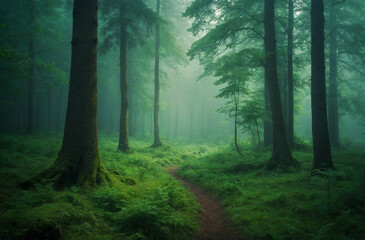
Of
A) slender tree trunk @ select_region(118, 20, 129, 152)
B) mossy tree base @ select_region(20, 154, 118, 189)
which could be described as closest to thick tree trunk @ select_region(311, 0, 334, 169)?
mossy tree base @ select_region(20, 154, 118, 189)

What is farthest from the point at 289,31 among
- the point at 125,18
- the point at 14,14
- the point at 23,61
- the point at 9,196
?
the point at 14,14

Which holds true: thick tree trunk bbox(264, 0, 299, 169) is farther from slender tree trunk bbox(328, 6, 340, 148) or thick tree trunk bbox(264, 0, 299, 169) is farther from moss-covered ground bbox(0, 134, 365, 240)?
slender tree trunk bbox(328, 6, 340, 148)

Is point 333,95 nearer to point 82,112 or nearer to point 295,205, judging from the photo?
point 295,205

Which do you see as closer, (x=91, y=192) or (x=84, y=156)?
(x=91, y=192)

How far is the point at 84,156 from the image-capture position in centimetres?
627

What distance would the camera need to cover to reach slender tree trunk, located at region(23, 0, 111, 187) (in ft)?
20.1

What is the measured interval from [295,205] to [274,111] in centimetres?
518

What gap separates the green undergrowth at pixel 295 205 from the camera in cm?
434

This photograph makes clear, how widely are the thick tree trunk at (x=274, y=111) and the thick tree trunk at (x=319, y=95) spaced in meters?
1.69

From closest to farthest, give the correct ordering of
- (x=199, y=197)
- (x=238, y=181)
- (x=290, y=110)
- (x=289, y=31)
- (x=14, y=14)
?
(x=199, y=197), (x=238, y=181), (x=289, y=31), (x=290, y=110), (x=14, y=14)

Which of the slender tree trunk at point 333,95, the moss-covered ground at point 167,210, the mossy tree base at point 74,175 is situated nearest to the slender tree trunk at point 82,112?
the mossy tree base at point 74,175

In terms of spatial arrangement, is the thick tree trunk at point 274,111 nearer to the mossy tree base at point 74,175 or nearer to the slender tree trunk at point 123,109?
the mossy tree base at point 74,175

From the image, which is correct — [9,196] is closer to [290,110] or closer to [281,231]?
[281,231]

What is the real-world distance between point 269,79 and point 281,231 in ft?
23.8
